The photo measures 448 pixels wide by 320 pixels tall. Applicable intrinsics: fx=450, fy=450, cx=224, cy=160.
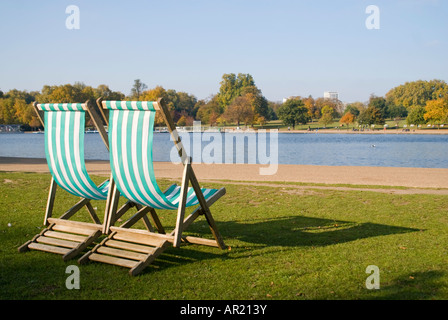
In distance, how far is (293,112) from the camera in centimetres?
11025

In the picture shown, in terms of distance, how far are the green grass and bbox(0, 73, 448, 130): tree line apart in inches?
3477

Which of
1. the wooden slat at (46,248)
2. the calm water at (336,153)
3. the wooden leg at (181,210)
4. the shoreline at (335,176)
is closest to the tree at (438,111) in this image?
the calm water at (336,153)

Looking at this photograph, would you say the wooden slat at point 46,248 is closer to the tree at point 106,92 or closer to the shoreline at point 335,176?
the shoreline at point 335,176

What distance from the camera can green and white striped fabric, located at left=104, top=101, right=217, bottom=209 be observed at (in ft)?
13.5

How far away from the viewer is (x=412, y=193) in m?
9.73

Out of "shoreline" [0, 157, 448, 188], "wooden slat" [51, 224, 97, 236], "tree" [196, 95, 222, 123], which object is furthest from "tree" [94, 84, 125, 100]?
"wooden slat" [51, 224, 97, 236]

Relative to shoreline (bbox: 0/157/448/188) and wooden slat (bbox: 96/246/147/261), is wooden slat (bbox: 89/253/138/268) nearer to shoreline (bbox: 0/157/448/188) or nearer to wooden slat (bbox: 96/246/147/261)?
wooden slat (bbox: 96/246/147/261)

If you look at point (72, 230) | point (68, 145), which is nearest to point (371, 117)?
point (72, 230)

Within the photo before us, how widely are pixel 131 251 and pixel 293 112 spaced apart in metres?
108

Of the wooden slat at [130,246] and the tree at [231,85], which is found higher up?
the tree at [231,85]

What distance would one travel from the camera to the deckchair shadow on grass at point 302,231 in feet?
18.2

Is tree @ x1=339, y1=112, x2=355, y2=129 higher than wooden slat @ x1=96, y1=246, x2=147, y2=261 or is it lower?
higher

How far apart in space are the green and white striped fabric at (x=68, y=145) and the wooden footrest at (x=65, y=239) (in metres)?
0.37

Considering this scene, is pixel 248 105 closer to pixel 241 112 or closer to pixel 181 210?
pixel 241 112
